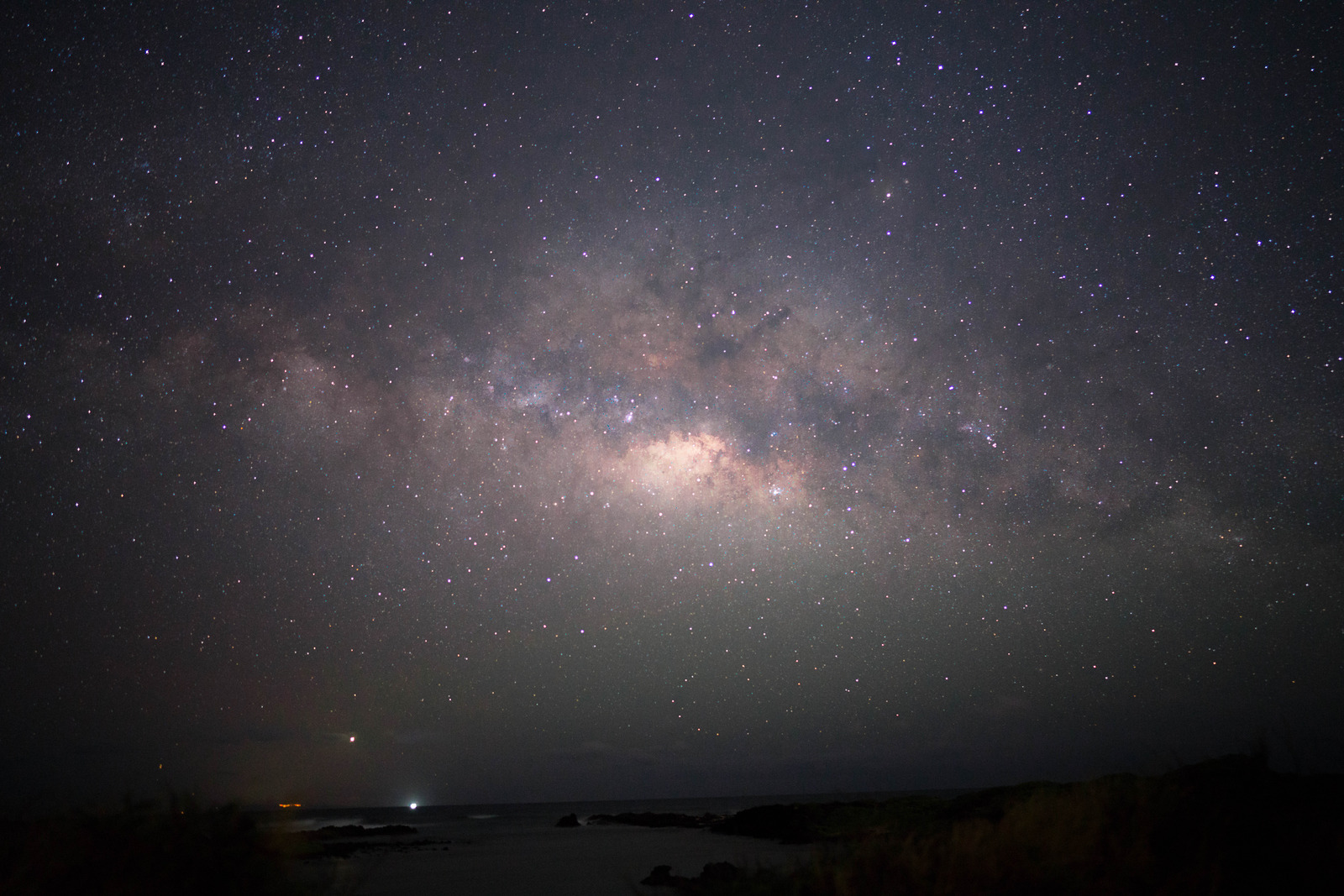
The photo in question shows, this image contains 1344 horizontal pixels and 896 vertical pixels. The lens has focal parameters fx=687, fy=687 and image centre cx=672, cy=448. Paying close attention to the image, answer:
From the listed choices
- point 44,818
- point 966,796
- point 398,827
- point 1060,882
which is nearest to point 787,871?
point 1060,882

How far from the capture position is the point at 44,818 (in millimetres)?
6859

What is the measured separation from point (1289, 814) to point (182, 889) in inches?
466

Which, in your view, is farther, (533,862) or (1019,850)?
(533,862)

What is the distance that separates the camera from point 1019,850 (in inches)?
306

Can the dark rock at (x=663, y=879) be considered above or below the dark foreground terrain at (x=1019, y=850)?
below

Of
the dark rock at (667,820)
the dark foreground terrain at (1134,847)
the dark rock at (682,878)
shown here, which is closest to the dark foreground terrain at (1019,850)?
the dark foreground terrain at (1134,847)

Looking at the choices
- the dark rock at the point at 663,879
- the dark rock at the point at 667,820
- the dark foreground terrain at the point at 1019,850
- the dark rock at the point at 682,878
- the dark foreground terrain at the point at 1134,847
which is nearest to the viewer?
the dark foreground terrain at the point at 1019,850

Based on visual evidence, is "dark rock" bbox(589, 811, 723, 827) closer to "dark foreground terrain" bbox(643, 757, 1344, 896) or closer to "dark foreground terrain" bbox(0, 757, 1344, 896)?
"dark foreground terrain" bbox(643, 757, 1344, 896)

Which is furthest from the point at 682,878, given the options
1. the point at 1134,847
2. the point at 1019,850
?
the point at 1134,847

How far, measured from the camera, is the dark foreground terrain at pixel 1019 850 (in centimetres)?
652

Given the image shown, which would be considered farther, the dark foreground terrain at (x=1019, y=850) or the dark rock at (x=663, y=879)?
the dark rock at (x=663, y=879)

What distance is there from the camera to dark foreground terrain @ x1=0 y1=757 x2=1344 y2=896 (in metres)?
6.52

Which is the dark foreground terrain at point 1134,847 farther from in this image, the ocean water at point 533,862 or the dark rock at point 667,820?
the dark rock at point 667,820

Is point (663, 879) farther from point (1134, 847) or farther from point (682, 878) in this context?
point (1134, 847)
